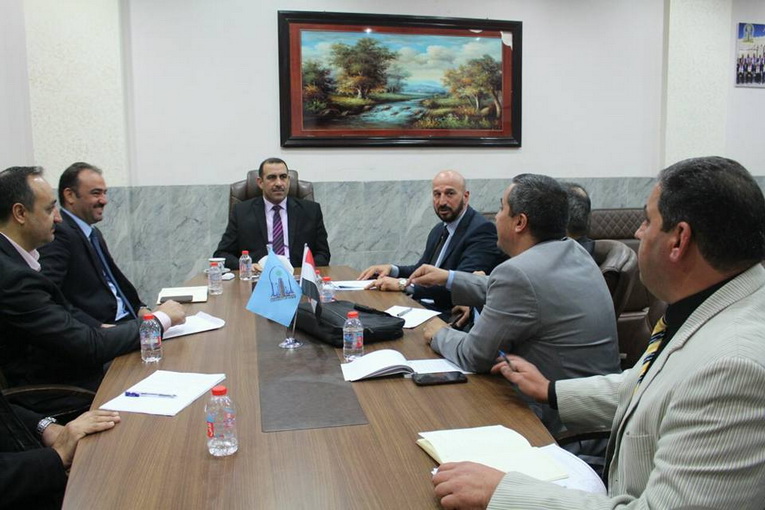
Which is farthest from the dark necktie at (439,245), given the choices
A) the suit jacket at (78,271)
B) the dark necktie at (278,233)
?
the suit jacket at (78,271)

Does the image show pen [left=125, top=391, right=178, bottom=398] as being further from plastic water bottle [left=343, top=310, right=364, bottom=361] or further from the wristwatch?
plastic water bottle [left=343, top=310, right=364, bottom=361]

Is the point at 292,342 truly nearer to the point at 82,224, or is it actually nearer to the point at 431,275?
the point at 431,275

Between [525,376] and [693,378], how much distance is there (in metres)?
0.80

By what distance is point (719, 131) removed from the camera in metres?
6.09

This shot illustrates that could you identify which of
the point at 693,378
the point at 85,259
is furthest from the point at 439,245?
the point at 693,378

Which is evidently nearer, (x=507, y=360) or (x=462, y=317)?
(x=507, y=360)

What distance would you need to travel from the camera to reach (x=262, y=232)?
4.52 meters

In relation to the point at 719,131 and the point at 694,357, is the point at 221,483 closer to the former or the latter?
the point at 694,357

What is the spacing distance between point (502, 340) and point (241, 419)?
0.82 metres

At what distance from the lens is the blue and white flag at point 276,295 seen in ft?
7.47

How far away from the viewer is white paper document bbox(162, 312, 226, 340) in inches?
95.6

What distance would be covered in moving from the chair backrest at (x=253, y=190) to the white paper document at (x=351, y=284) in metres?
1.41

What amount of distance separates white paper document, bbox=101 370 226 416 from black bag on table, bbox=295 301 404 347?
47cm

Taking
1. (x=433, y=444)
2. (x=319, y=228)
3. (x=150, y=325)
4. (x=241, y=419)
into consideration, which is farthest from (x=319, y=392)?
(x=319, y=228)
